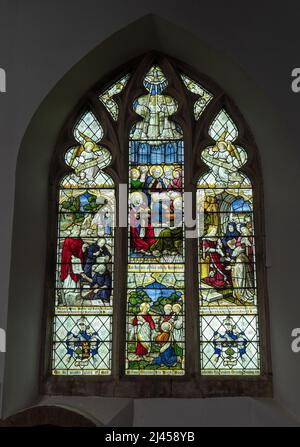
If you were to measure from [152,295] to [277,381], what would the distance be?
49.0 inches

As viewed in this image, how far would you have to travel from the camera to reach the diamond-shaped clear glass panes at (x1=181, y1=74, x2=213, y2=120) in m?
6.66

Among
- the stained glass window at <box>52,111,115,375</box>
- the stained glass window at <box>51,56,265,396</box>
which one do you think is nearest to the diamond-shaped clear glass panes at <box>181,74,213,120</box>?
the stained glass window at <box>51,56,265,396</box>

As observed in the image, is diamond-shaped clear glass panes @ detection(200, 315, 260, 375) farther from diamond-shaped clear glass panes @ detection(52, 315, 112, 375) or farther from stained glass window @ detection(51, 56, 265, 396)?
diamond-shaped clear glass panes @ detection(52, 315, 112, 375)

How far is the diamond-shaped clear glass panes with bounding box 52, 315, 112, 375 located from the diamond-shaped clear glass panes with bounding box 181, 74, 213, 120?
2.07m

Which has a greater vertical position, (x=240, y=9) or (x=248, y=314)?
(x=240, y=9)

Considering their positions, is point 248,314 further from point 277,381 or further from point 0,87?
point 0,87

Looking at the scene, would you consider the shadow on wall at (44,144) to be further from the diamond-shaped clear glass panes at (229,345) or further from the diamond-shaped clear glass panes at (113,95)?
the diamond-shaped clear glass panes at (229,345)

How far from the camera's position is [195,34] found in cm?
614

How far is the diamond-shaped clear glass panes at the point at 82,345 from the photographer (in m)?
6.00

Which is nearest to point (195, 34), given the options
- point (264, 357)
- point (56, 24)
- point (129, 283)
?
point (56, 24)

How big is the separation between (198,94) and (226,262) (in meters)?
1.61

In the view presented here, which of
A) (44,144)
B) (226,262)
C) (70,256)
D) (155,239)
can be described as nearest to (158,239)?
(155,239)

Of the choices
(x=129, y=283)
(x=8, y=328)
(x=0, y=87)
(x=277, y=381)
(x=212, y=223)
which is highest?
(x=0, y=87)

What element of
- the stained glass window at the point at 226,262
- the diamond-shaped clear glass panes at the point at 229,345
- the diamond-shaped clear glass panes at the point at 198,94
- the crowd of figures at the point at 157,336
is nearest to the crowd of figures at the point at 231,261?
the stained glass window at the point at 226,262
